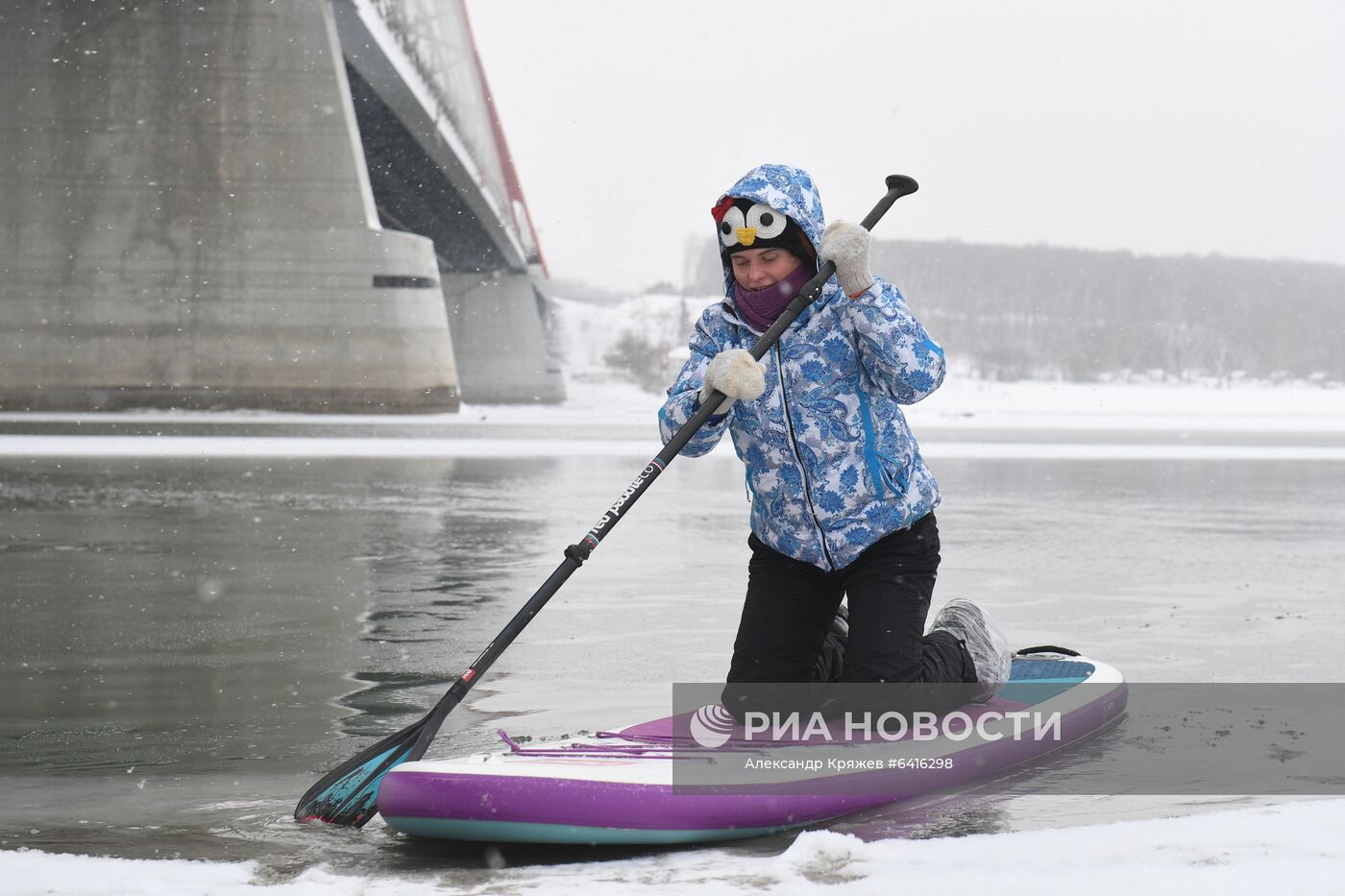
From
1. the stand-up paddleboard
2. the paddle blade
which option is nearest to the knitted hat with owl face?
the stand-up paddleboard

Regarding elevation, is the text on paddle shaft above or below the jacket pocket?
below

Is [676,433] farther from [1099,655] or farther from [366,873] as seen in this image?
[1099,655]

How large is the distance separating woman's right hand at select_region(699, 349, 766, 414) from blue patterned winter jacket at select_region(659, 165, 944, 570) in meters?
0.14

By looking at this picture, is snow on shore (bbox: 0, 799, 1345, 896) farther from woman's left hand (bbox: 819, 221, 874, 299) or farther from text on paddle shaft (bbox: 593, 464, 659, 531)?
woman's left hand (bbox: 819, 221, 874, 299)

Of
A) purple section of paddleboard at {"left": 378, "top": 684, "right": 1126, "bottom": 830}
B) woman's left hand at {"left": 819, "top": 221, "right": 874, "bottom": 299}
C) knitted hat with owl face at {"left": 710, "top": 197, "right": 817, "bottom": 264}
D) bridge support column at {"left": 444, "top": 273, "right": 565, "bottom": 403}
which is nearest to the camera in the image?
purple section of paddleboard at {"left": 378, "top": 684, "right": 1126, "bottom": 830}

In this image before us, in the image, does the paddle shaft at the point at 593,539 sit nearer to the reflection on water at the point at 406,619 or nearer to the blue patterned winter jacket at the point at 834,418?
the blue patterned winter jacket at the point at 834,418

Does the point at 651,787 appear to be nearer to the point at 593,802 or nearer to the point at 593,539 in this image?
the point at 593,802

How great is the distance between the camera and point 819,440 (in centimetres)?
391

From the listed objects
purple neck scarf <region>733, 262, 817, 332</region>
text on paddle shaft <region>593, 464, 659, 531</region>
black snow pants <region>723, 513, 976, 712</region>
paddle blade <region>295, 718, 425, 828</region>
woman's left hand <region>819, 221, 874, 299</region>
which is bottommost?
paddle blade <region>295, 718, 425, 828</region>

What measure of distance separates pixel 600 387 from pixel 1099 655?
2811 inches

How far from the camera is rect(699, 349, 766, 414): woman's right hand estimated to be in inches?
150

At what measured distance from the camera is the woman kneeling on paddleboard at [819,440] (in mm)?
3914

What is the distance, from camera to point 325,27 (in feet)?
93.6

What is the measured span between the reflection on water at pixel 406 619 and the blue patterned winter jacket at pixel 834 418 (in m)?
0.79
